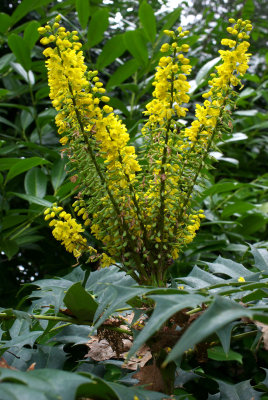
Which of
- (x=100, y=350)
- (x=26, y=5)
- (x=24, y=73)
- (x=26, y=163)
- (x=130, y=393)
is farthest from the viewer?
(x=24, y=73)

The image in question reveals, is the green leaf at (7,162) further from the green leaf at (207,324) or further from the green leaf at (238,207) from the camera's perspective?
the green leaf at (207,324)

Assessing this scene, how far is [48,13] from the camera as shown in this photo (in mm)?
2209

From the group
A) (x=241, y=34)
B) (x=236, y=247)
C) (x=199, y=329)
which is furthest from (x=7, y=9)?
(x=199, y=329)

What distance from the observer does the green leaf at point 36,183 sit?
153cm

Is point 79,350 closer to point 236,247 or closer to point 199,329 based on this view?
point 199,329

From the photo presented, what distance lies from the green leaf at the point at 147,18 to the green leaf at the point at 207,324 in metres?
1.41

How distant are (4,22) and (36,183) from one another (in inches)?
28.5

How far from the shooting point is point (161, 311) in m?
0.51

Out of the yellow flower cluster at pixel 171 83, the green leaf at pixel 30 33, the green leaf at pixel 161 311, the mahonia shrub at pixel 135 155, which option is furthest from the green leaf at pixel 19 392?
the green leaf at pixel 30 33

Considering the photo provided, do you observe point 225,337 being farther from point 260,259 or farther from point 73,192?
point 73,192

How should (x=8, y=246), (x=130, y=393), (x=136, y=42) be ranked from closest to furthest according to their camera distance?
(x=130, y=393) < (x=8, y=246) < (x=136, y=42)

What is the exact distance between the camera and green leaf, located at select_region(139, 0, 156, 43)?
168 cm

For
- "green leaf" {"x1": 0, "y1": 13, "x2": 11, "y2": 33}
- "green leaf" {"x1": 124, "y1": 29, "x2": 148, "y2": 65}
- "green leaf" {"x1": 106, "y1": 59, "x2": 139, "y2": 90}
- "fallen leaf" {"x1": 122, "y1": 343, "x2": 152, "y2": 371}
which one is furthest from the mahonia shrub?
"green leaf" {"x1": 0, "y1": 13, "x2": 11, "y2": 33}

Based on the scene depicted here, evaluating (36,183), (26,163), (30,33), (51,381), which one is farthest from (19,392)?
(30,33)
